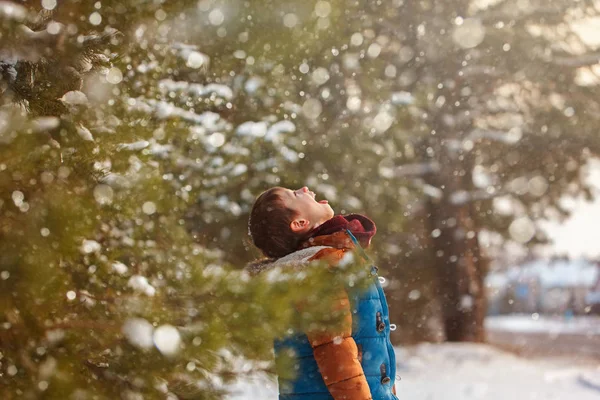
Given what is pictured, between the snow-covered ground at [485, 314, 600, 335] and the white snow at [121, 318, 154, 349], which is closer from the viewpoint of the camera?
the white snow at [121, 318, 154, 349]

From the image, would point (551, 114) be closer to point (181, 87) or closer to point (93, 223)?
point (181, 87)

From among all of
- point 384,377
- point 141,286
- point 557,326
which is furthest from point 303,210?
point 557,326

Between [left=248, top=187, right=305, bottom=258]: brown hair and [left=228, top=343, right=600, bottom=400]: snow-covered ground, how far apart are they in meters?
4.07

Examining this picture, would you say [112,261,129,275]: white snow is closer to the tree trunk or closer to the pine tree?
the pine tree

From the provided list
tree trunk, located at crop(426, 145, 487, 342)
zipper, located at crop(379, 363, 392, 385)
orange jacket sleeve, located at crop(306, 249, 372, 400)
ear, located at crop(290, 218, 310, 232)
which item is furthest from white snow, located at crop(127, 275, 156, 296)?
tree trunk, located at crop(426, 145, 487, 342)

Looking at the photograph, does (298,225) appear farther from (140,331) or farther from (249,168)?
(249,168)

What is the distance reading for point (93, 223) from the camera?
144cm

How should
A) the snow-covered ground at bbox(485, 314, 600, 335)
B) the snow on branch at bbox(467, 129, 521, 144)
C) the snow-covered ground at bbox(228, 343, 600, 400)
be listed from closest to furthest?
the snow-covered ground at bbox(228, 343, 600, 400)
the snow on branch at bbox(467, 129, 521, 144)
the snow-covered ground at bbox(485, 314, 600, 335)

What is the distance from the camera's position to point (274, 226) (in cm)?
268

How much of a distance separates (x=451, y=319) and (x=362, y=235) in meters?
10.8

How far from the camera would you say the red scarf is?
2591mm

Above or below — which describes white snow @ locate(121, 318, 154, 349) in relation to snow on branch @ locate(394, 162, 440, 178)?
above

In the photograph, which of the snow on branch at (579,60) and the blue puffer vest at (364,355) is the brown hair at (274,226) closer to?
the blue puffer vest at (364,355)

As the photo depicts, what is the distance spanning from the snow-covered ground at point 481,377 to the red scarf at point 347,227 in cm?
411
